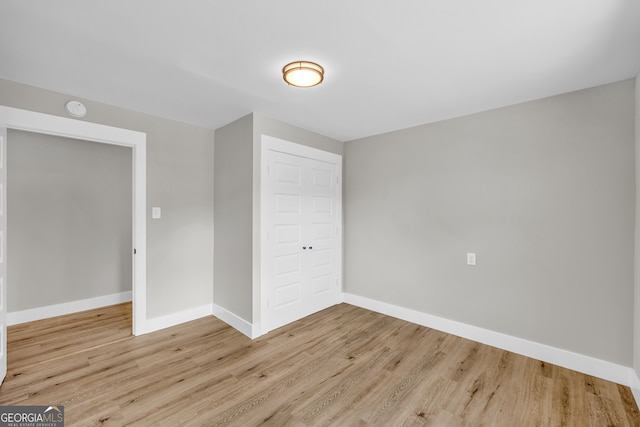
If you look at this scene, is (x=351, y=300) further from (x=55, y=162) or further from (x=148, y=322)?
(x=55, y=162)

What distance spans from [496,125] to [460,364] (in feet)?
7.50

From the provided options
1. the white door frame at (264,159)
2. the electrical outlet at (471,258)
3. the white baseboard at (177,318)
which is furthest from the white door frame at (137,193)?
the electrical outlet at (471,258)

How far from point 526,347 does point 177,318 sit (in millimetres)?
3601

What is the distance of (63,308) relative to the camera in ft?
11.6

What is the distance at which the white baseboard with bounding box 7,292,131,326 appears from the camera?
323 centimetres

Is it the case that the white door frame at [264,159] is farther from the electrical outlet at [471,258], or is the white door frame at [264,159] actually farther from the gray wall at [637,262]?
the gray wall at [637,262]

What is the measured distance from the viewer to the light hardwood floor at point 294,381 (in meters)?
1.85

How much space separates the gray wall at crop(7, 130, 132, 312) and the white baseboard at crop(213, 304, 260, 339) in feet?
5.45

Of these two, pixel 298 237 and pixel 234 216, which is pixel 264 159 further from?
pixel 298 237

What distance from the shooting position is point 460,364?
2482 mm

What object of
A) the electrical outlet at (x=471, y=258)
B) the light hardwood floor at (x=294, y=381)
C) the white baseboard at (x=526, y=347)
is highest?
the electrical outlet at (x=471, y=258)

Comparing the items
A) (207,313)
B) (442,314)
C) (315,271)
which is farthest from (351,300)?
(207,313)

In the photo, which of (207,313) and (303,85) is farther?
(207,313)

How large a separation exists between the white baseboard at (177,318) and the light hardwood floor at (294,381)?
0.35 feet
